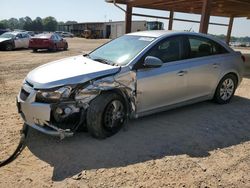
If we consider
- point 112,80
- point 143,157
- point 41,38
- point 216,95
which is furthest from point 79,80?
point 41,38

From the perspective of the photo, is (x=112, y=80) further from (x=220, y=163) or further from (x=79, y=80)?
(x=220, y=163)

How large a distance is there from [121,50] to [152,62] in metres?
0.81

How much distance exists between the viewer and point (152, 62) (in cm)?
472

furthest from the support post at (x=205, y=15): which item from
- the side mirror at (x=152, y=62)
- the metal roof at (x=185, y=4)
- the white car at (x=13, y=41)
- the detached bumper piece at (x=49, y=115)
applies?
the white car at (x=13, y=41)

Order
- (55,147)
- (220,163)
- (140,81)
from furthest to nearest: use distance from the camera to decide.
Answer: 1. (140,81)
2. (55,147)
3. (220,163)

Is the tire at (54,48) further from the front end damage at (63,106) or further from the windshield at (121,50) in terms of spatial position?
the front end damage at (63,106)

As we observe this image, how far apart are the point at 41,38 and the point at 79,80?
56.9ft

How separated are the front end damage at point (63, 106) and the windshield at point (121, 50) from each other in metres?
0.47

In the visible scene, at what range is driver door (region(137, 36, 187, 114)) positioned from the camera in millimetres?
4836

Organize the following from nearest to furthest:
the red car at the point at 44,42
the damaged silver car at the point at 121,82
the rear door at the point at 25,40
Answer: the damaged silver car at the point at 121,82 → the red car at the point at 44,42 → the rear door at the point at 25,40

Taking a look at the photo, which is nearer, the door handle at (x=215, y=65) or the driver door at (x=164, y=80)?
the driver door at (x=164, y=80)

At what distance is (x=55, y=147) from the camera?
4.20 metres

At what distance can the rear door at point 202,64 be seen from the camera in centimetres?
563

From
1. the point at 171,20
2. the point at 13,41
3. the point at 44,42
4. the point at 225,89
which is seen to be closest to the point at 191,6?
the point at 171,20
